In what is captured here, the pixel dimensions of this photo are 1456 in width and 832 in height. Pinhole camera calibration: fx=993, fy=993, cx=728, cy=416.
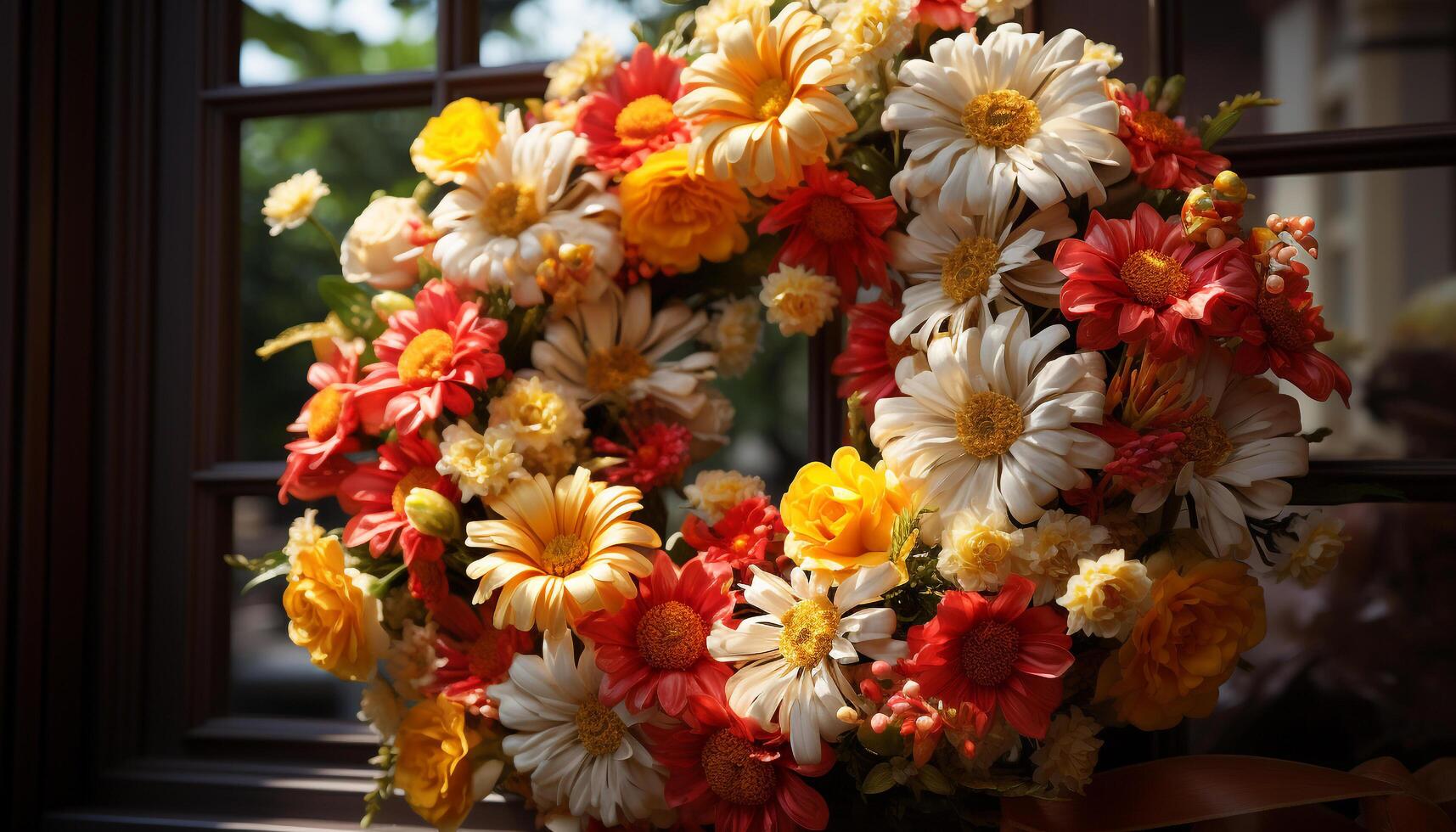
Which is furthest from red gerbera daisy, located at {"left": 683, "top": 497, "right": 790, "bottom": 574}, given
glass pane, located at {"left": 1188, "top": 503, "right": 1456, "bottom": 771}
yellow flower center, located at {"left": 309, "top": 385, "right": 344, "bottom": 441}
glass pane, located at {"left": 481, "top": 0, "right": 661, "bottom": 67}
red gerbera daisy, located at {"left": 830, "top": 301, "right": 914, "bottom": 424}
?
glass pane, located at {"left": 1188, "top": 503, "right": 1456, "bottom": 771}

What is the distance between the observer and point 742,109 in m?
0.78

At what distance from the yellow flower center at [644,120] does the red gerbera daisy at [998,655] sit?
47 centimetres

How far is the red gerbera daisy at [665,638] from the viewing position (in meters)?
0.76

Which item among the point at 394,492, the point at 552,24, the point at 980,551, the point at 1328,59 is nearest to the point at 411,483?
the point at 394,492

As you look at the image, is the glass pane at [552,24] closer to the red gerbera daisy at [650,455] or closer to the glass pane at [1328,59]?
the red gerbera daisy at [650,455]

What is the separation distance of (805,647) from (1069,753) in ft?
0.70

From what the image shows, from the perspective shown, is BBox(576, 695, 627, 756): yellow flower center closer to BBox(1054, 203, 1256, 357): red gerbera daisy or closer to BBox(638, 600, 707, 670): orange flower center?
BBox(638, 600, 707, 670): orange flower center

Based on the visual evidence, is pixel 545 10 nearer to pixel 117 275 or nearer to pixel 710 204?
pixel 117 275

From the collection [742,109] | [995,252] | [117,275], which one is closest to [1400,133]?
[995,252]

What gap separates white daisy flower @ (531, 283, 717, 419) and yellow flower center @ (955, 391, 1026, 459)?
249 mm

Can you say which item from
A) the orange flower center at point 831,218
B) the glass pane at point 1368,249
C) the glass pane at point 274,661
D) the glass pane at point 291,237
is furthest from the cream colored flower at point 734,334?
the glass pane at point 291,237

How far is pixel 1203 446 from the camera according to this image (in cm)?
73

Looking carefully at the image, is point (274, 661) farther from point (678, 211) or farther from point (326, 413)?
point (678, 211)

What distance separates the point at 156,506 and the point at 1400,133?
1.34m
